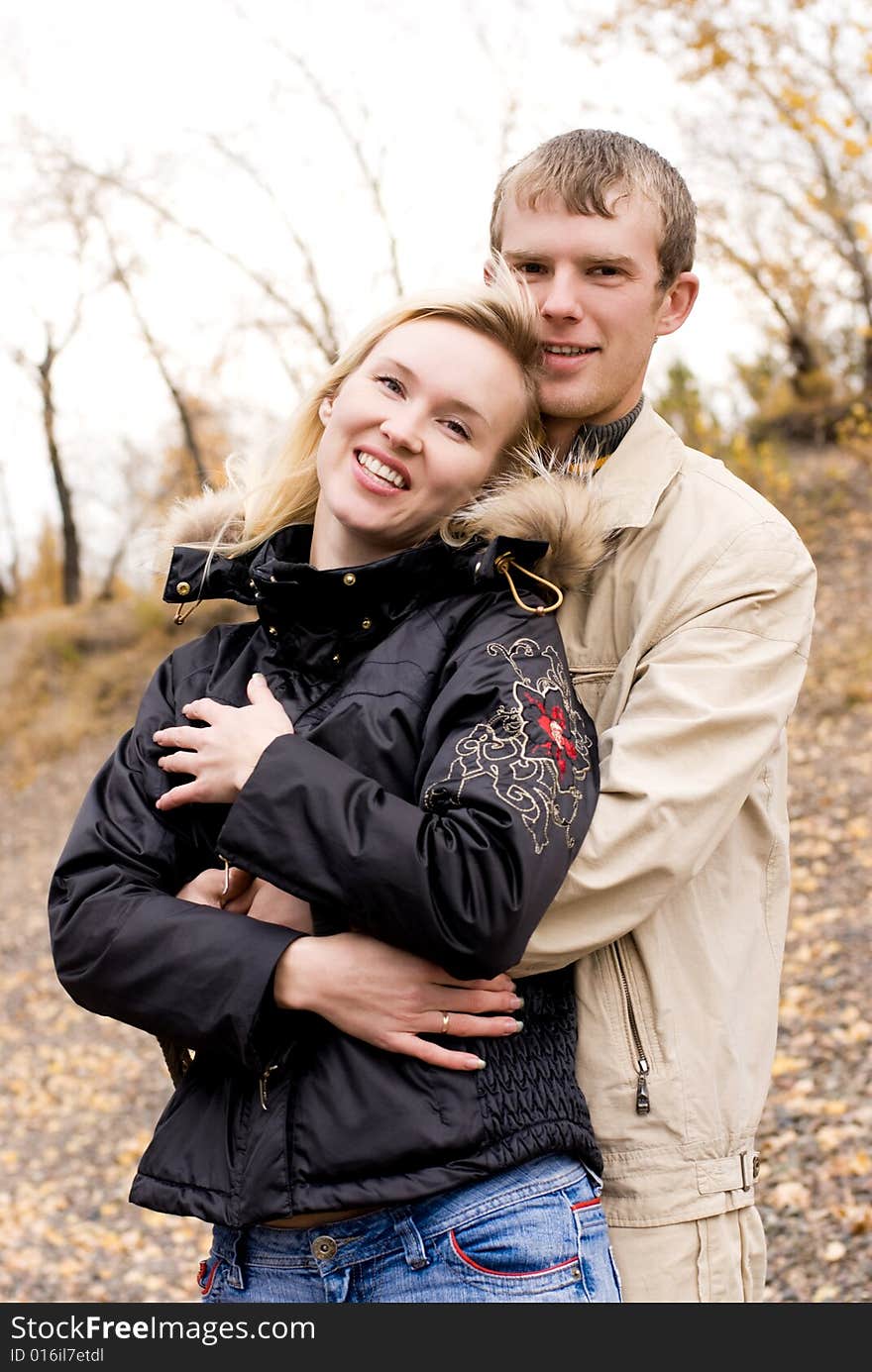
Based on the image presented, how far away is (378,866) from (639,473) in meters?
0.96

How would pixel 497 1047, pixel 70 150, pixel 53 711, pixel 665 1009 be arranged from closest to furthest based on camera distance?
pixel 497 1047
pixel 665 1009
pixel 70 150
pixel 53 711

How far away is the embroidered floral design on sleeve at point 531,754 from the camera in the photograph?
1.84 metres

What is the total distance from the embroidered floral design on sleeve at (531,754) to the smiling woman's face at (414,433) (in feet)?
1.19

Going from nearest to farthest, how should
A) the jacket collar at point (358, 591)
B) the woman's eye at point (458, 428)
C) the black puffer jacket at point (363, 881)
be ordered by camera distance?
1. the black puffer jacket at point (363, 881)
2. the jacket collar at point (358, 591)
3. the woman's eye at point (458, 428)

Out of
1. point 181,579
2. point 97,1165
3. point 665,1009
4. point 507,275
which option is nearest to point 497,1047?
point 665,1009

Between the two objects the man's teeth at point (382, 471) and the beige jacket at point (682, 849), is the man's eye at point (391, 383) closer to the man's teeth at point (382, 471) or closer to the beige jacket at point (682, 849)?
the man's teeth at point (382, 471)

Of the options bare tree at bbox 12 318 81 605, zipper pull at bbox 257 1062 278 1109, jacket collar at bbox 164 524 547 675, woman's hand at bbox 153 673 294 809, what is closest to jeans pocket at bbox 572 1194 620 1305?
zipper pull at bbox 257 1062 278 1109

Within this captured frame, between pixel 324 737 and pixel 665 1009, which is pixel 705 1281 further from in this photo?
pixel 324 737

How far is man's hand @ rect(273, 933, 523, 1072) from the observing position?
187 centimetres

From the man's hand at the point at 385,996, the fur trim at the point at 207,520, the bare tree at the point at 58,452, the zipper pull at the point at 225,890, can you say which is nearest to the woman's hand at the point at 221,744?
the zipper pull at the point at 225,890

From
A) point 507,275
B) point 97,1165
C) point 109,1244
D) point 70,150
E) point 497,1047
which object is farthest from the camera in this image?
point 70,150

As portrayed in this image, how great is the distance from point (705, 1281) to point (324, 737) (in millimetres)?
1070

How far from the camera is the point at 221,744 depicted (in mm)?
1988

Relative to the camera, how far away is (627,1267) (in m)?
2.05
